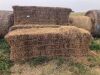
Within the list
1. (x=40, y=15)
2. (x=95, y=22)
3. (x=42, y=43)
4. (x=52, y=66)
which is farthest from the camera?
(x=95, y=22)

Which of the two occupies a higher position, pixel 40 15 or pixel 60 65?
pixel 40 15

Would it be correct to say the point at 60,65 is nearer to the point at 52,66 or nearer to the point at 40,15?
the point at 52,66

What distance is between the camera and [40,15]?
15.6 metres

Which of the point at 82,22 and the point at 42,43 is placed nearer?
the point at 42,43

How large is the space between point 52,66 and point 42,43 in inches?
37.7

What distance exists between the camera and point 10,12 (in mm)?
16172

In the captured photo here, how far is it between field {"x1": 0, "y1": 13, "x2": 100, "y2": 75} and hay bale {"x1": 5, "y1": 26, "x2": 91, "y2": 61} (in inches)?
8.8

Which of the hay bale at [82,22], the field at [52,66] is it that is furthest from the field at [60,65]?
the hay bale at [82,22]

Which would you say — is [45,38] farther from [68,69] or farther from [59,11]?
[59,11]

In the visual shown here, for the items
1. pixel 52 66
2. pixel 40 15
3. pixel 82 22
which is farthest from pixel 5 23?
pixel 52 66

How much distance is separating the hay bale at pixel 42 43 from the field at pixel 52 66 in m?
0.22

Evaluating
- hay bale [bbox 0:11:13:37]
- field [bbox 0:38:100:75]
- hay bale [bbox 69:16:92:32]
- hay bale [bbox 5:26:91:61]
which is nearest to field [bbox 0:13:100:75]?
field [bbox 0:38:100:75]

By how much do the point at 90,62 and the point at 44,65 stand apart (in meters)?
1.77

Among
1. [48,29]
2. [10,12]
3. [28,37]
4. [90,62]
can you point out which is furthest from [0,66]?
[10,12]
